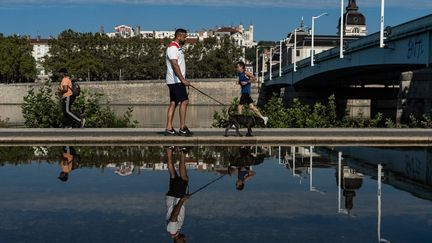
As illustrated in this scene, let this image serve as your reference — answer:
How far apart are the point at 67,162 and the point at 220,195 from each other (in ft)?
10.9

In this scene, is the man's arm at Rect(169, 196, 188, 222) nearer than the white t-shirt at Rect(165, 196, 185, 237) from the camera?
No

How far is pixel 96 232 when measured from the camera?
466 cm

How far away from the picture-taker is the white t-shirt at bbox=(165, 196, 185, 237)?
4.67 meters

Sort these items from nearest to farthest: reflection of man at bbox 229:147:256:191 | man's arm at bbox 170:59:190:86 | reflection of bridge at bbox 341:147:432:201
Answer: reflection of bridge at bbox 341:147:432:201 → reflection of man at bbox 229:147:256:191 → man's arm at bbox 170:59:190:86

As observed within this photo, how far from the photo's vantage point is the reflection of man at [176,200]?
469cm

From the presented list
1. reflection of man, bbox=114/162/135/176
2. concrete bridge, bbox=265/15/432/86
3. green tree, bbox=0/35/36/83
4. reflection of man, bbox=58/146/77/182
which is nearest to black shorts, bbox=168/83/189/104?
reflection of man, bbox=58/146/77/182

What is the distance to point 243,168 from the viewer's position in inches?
330

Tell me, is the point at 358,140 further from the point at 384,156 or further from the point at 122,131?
the point at 122,131

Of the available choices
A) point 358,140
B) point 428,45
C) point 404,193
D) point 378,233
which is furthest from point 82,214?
point 428,45

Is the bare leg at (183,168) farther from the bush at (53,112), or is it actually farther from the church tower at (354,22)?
the church tower at (354,22)

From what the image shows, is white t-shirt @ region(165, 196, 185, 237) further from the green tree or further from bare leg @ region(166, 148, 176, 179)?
the green tree

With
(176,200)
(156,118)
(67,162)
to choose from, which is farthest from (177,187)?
(156,118)

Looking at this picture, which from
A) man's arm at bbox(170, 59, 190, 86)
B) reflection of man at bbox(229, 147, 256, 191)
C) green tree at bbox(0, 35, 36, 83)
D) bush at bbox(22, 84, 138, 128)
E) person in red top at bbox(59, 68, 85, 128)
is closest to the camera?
reflection of man at bbox(229, 147, 256, 191)

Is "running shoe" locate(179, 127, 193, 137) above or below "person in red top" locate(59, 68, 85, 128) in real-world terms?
below
